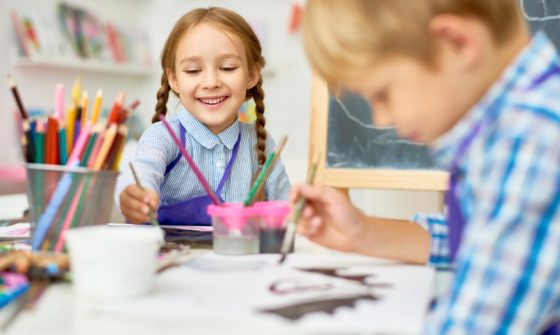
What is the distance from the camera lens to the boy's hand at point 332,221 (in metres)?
0.78

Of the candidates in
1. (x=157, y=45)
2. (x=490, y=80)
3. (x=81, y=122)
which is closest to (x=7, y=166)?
(x=157, y=45)

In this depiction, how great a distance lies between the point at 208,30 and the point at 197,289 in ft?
2.55

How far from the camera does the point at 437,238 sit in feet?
2.60

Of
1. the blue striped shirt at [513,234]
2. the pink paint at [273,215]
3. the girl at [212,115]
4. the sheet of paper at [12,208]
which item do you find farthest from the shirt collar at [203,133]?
the blue striped shirt at [513,234]

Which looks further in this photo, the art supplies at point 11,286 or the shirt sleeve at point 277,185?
the shirt sleeve at point 277,185

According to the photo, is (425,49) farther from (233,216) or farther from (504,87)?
(233,216)

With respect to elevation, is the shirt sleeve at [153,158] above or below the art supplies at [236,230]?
above

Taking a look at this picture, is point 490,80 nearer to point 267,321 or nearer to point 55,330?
point 267,321

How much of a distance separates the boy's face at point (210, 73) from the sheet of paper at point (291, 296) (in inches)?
22.9

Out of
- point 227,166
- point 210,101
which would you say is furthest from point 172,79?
point 227,166

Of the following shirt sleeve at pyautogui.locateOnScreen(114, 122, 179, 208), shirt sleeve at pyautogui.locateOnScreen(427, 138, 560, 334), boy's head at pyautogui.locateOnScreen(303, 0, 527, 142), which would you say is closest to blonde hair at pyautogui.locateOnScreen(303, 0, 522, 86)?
boy's head at pyautogui.locateOnScreen(303, 0, 527, 142)

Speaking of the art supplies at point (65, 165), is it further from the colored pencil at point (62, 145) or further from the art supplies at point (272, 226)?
the art supplies at point (272, 226)

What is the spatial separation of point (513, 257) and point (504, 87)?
0.15 m

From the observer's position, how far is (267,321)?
1.65ft
